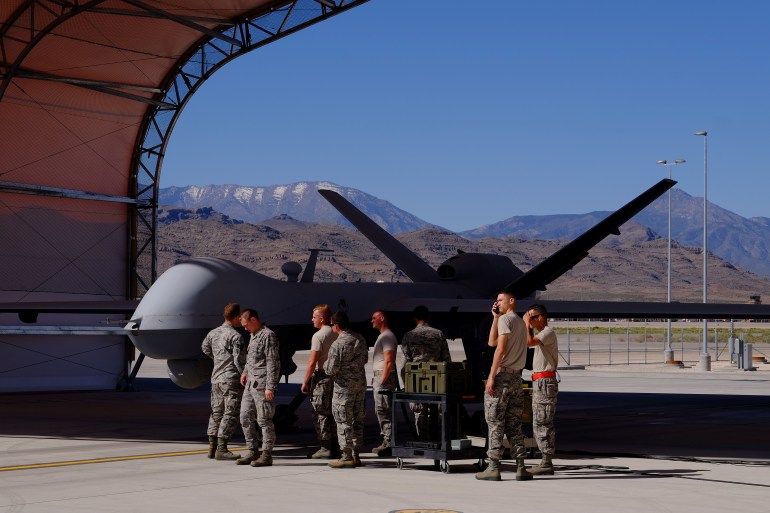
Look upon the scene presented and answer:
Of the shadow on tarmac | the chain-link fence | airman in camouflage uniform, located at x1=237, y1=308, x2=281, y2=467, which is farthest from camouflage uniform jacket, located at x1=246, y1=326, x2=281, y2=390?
the chain-link fence

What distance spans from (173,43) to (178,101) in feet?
8.32

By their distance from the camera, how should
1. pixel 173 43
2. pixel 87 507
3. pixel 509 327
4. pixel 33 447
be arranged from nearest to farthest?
pixel 87 507 < pixel 509 327 < pixel 33 447 < pixel 173 43

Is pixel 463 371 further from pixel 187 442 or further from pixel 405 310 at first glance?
pixel 405 310

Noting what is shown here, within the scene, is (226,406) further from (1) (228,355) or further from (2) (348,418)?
(2) (348,418)

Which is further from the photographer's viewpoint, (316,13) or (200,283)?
(316,13)

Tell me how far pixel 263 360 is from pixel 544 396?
3614mm

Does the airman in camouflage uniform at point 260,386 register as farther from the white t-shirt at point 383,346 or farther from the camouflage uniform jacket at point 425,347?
the camouflage uniform jacket at point 425,347

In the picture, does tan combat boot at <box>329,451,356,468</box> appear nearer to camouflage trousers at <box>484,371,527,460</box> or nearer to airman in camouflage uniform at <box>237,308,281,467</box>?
airman in camouflage uniform at <box>237,308,281,467</box>

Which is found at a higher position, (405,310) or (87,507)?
(405,310)

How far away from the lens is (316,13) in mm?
25844

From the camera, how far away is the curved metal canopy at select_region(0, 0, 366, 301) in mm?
26688

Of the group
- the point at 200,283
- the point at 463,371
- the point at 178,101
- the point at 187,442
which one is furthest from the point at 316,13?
the point at 463,371

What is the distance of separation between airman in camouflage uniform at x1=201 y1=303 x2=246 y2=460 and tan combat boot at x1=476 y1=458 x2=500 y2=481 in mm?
3445

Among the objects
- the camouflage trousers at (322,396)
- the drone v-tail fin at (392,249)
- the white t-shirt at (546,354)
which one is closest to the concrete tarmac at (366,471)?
the camouflage trousers at (322,396)
